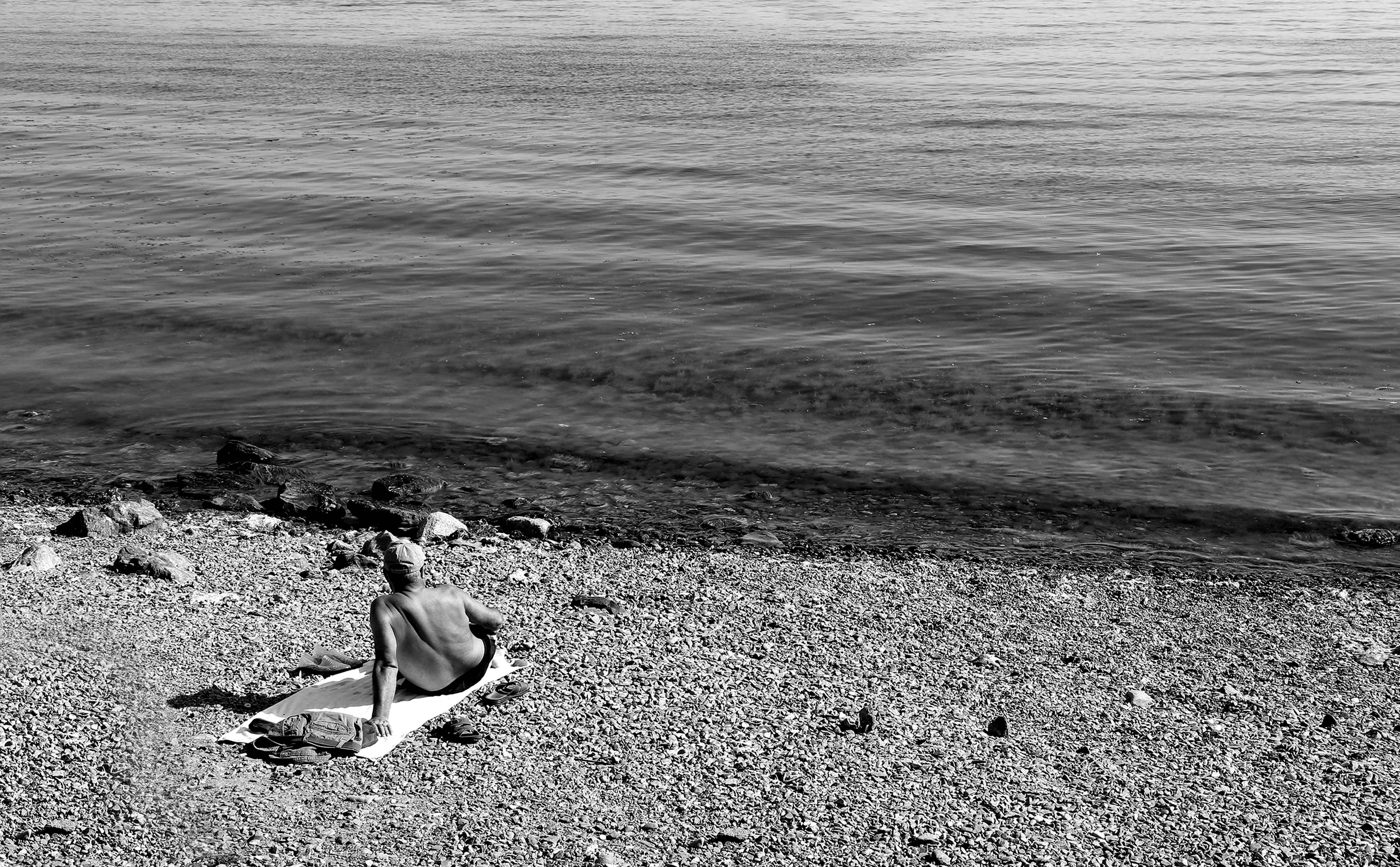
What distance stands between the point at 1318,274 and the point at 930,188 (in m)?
11.5

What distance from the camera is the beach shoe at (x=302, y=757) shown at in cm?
1053

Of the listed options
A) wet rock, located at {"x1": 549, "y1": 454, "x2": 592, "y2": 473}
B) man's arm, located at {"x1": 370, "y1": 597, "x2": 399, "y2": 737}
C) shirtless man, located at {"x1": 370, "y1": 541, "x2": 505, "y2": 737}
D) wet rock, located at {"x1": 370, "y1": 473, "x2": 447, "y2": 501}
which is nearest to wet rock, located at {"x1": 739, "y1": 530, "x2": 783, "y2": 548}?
wet rock, located at {"x1": 549, "y1": 454, "x2": 592, "y2": 473}

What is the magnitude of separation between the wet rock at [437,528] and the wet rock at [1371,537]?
10774 mm

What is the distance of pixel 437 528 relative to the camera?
631 inches

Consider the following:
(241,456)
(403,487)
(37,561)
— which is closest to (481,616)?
(37,561)

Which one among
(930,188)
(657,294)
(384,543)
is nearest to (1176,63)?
(930,188)

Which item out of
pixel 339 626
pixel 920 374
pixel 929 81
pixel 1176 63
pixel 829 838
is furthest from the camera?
pixel 1176 63

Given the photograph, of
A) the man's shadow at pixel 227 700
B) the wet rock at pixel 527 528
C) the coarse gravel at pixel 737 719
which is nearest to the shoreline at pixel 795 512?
the wet rock at pixel 527 528

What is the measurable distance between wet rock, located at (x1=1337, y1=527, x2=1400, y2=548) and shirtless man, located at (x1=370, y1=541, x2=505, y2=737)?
10780 millimetres

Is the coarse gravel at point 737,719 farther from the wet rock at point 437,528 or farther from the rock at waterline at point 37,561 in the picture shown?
the wet rock at point 437,528

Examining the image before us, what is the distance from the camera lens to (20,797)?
32.9 feet

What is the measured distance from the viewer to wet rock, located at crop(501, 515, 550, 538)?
53.8ft

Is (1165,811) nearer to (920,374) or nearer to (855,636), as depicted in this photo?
(855,636)

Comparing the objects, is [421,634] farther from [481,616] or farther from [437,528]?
[437,528]
